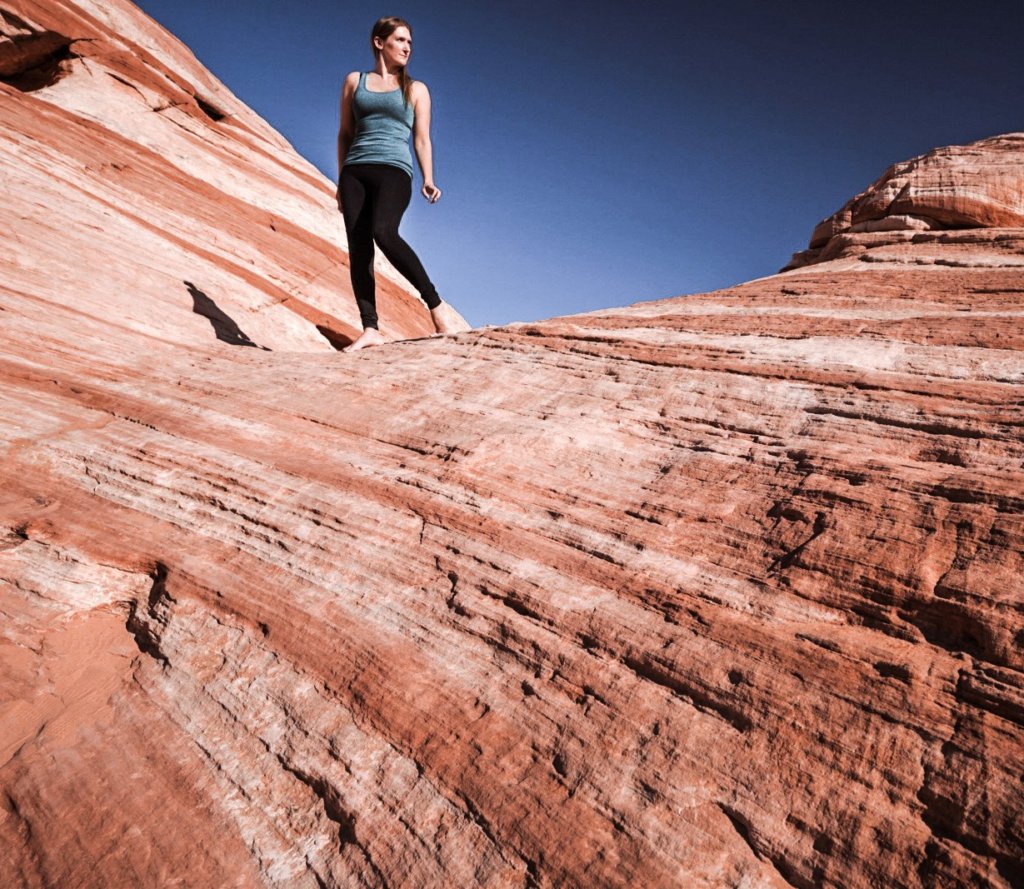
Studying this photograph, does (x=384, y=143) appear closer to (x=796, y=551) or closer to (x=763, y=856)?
(x=796, y=551)

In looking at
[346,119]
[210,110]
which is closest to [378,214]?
[346,119]

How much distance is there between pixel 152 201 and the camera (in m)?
9.71

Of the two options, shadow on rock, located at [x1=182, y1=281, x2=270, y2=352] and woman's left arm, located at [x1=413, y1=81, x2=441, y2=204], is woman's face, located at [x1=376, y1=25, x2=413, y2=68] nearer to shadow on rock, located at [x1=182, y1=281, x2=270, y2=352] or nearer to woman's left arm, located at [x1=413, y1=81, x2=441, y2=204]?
woman's left arm, located at [x1=413, y1=81, x2=441, y2=204]

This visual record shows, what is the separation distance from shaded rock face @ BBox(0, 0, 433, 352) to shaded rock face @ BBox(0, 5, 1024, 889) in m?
1.85

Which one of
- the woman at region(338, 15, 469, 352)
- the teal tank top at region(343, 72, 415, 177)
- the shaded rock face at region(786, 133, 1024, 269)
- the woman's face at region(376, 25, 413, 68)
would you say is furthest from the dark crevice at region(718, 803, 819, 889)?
the shaded rock face at region(786, 133, 1024, 269)

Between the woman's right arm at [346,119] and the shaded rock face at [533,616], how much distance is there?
252 centimetres

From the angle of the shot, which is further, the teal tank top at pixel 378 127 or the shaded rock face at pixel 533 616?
the teal tank top at pixel 378 127

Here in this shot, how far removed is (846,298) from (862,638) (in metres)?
4.43

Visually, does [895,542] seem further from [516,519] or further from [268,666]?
[268,666]

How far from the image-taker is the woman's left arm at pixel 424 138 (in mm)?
5734

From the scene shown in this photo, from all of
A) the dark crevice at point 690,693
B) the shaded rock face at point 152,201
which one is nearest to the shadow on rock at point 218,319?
the shaded rock face at point 152,201

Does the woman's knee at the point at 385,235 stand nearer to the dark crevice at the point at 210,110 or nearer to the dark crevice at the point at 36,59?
the dark crevice at the point at 36,59

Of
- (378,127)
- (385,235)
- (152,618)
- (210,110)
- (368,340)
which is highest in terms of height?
(210,110)

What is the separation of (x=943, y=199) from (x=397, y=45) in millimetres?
8179
